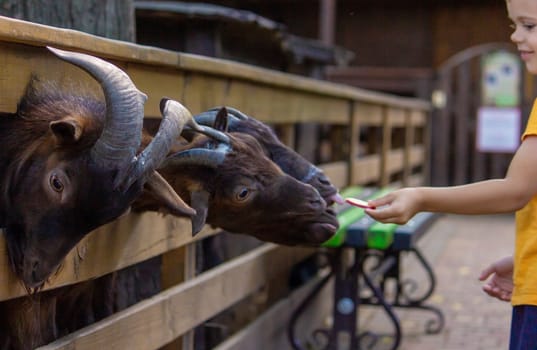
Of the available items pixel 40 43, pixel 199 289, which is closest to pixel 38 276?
pixel 40 43

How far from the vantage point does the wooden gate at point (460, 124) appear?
14.8 meters

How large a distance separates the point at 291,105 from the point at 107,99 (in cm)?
341

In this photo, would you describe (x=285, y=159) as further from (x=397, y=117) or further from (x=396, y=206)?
(x=397, y=117)

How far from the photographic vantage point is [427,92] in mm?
15078

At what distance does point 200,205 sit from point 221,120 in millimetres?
392

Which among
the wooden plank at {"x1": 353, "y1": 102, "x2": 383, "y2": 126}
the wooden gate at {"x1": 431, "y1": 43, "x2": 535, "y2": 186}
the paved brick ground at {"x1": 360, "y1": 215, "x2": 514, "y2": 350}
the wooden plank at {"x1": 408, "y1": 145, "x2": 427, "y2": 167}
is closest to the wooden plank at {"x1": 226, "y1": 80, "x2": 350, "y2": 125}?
the wooden plank at {"x1": 353, "y1": 102, "x2": 383, "y2": 126}

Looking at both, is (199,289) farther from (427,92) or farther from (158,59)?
(427,92)

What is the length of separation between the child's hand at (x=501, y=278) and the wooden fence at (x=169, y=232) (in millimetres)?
1289

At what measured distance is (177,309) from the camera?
4520 mm

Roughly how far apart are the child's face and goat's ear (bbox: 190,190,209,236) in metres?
1.28

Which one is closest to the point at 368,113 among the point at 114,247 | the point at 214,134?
the point at 214,134

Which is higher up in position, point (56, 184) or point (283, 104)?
point (283, 104)

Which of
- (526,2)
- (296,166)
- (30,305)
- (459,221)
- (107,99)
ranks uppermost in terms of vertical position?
(526,2)

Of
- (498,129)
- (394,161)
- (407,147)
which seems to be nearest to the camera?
(394,161)
